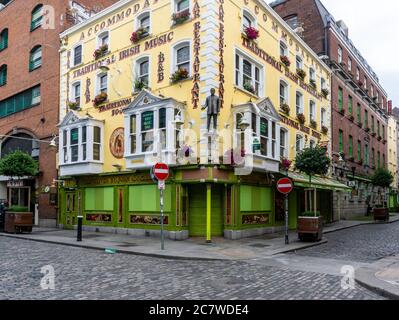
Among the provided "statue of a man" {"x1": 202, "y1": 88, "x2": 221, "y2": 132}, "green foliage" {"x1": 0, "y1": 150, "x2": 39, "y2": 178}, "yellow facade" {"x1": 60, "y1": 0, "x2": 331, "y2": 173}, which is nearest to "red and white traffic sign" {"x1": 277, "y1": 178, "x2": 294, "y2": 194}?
"yellow facade" {"x1": 60, "y1": 0, "x2": 331, "y2": 173}

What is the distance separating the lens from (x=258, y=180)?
1745cm

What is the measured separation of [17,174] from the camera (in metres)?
19.4

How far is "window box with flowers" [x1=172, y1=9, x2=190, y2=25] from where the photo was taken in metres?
16.2

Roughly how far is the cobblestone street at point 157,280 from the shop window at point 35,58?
17.0 m

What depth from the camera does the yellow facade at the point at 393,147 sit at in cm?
4503

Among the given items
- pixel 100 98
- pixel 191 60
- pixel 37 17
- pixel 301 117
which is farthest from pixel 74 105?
pixel 301 117

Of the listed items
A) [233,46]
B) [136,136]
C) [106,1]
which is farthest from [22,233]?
[106,1]


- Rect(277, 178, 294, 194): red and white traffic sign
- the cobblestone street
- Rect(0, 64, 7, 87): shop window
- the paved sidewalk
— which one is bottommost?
the paved sidewalk

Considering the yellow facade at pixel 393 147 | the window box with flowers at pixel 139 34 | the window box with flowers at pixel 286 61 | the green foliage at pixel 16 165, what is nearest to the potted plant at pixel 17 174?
the green foliage at pixel 16 165

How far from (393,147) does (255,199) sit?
36722mm

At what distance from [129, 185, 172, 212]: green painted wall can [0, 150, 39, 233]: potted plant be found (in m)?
5.08

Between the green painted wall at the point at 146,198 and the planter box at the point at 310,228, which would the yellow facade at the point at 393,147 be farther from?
the green painted wall at the point at 146,198

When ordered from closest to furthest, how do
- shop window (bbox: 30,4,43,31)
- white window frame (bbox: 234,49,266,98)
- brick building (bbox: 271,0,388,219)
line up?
1. white window frame (bbox: 234,49,266,98)
2. shop window (bbox: 30,4,43,31)
3. brick building (bbox: 271,0,388,219)

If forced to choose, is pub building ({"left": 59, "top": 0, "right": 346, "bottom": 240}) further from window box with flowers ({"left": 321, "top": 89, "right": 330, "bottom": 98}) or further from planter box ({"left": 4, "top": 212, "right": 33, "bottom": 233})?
window box with flowers ({"left": 321, "top": 89, "right": 330, "bottom": 98})
